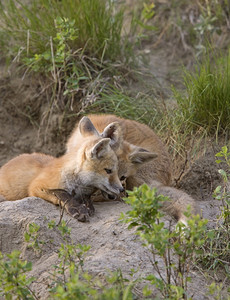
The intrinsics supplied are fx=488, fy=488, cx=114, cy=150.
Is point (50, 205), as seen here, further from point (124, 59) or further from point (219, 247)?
point (124, 59)

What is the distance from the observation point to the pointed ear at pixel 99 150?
4641 mm

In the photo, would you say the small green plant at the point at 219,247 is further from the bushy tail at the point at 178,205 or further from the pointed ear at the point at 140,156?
the pointed ear at the point at 140,156

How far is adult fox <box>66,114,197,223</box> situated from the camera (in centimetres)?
475

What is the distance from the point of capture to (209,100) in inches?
238

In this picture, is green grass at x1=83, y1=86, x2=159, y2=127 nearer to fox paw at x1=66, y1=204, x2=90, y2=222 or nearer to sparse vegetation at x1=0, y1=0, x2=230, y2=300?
sparse vegetation at x1=0, y1=0, x2=230, y2=300

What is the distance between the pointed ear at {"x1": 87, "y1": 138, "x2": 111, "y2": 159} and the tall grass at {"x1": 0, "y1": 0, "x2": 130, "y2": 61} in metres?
2.59

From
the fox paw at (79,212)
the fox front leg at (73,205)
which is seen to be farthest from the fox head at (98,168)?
the fox paw at (79,212)

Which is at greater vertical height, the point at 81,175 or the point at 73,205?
the point at 81,175

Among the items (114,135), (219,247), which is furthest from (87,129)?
(219,247)

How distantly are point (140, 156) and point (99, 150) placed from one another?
0.59m

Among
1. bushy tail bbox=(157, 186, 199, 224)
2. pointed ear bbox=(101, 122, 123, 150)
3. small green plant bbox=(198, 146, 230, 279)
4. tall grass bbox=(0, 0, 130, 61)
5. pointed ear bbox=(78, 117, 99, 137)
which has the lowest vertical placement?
small green plant bbox=(198, 146, 230, 279)

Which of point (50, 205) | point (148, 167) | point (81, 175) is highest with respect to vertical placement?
point (81, 175)

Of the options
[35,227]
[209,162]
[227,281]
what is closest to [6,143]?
[209,162]

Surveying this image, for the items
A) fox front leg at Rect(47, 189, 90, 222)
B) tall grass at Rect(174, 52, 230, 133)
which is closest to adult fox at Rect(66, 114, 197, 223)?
fox front leg at Rect(47, 189, 90, 222)
